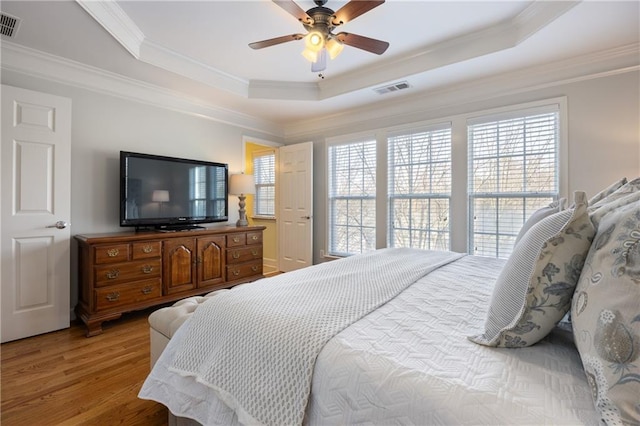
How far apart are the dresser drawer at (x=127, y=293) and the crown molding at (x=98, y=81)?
201 centimetres

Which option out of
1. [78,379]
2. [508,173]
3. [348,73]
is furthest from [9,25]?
[508,173]

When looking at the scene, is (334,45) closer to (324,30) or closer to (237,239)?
(324,30)

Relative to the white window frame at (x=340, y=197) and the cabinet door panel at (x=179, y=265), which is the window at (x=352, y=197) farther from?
the cabinet door panel at (x=179, y=265)

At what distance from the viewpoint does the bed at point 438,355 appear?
2.09ft

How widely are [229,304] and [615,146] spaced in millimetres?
3446

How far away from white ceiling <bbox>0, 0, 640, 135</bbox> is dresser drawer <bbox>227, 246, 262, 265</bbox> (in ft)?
6.41

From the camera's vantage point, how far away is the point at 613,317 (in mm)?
636

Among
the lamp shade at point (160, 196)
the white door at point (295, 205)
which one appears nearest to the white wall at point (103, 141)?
the lamp shade at point (160, 196)

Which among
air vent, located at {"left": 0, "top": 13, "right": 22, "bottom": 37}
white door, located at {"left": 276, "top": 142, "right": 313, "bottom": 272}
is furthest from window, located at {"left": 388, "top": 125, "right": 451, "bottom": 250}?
air vent, located at {"left": 0, "top": 13, "right": 22, "bottom": 37}

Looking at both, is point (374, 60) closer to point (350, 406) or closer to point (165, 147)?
point (165, 147)

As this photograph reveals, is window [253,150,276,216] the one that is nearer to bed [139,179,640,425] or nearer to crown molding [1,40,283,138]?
crown molding [1,40,283,138]

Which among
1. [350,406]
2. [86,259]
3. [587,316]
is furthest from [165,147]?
[587,316]

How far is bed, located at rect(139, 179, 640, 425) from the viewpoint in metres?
0.64

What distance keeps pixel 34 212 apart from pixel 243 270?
6.87ft
